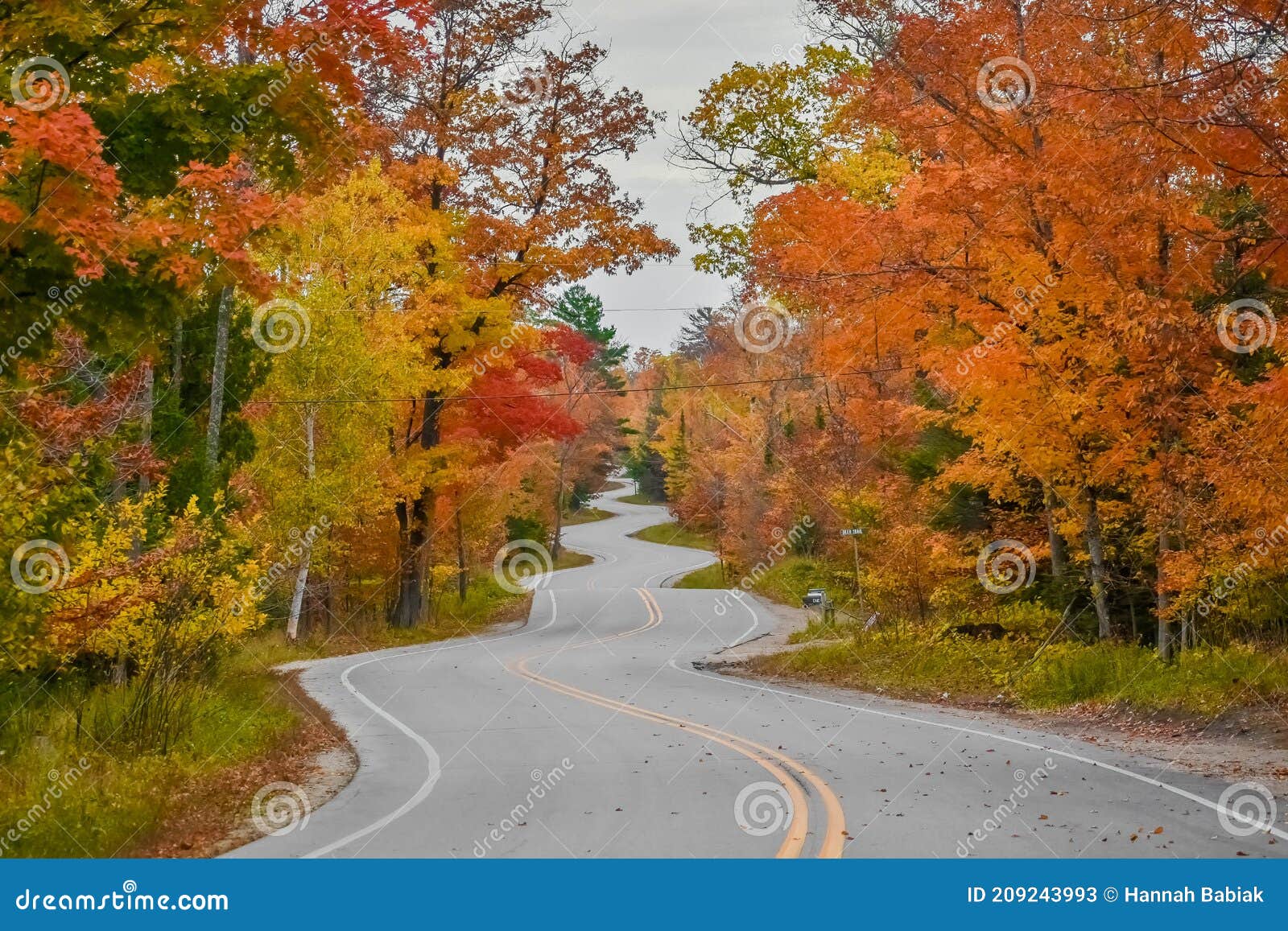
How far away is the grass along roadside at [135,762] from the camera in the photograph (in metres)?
9.07

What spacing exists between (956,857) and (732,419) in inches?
2121

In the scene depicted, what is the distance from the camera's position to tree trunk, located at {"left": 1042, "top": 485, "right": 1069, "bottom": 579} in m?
18.9

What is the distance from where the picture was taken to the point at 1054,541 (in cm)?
2055

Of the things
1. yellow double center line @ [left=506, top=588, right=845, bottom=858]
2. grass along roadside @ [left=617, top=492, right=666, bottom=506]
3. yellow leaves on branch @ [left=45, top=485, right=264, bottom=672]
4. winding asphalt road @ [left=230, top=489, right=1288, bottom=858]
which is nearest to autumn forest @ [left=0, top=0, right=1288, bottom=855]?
yellow leaves on branch @ [left=45, top=485, right=264, bottom=672]

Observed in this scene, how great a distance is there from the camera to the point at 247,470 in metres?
28.9

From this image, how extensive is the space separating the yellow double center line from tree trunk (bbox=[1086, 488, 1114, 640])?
269 inches

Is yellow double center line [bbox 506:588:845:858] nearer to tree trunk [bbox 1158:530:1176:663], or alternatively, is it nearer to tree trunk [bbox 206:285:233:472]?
tree trunk [bbox 1158:530:1176:663]

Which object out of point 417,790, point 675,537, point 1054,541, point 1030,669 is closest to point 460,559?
point 1054,541

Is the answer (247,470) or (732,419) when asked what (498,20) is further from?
(732,419)

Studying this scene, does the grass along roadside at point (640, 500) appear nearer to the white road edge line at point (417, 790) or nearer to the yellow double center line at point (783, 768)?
the white road edge line at point (417, 790)

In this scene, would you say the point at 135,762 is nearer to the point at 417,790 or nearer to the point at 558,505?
the point at 417,790

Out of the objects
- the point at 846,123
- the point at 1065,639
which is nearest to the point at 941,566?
the point at 1065,639

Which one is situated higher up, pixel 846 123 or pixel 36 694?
pixel 846 123

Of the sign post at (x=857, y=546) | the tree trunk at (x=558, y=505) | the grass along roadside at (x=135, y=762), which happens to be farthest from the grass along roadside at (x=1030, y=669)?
the tree trunk at (x=558, y=505)
